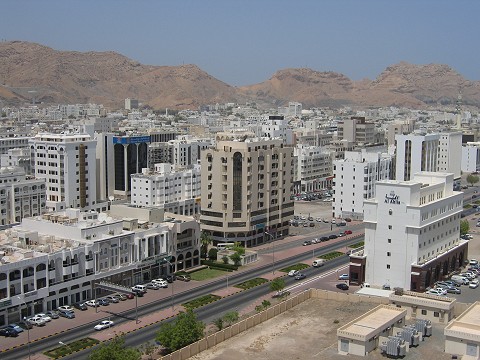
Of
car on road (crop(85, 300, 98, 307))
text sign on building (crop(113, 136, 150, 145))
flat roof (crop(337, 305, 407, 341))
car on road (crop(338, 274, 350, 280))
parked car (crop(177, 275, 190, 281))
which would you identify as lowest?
car on road (crop(85, 300, 98, 307))

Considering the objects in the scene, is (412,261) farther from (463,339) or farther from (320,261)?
(463,339)

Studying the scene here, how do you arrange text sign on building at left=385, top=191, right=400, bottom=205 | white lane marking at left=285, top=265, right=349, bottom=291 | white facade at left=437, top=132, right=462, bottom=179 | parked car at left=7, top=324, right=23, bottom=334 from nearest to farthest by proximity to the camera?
parked car at left=7, top=324, right=23, bottom=334, text sign on building at left=385, top=191, right=400, bottom=205, white lane marking at left=285, top=265, right=349, bottom=291, white facade at left=437, top=132, right=462, bottom=179

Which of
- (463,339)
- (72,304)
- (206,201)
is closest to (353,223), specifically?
(206,201)

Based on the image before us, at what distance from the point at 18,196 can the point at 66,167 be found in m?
10.4

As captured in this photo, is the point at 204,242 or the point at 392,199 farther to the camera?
the point at 204,242

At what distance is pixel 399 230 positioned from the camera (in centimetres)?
7325

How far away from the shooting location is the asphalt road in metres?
57.6

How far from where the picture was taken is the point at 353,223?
116 metres

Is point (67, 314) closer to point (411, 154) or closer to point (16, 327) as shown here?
point (16, 327)

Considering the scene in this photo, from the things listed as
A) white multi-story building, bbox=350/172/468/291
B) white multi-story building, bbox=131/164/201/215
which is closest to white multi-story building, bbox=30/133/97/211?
white multi-story building, bbox=131/164/201/215

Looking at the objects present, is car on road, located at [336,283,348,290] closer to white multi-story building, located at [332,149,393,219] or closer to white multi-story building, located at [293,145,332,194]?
white multi-story building, located at [332,149,393,219]

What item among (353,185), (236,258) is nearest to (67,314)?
(236,258)

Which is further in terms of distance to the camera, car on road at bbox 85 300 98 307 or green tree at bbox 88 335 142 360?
car on road at bbox 85 300 98 307

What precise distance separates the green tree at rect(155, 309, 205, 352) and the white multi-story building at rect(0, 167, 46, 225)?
52.5 metres
